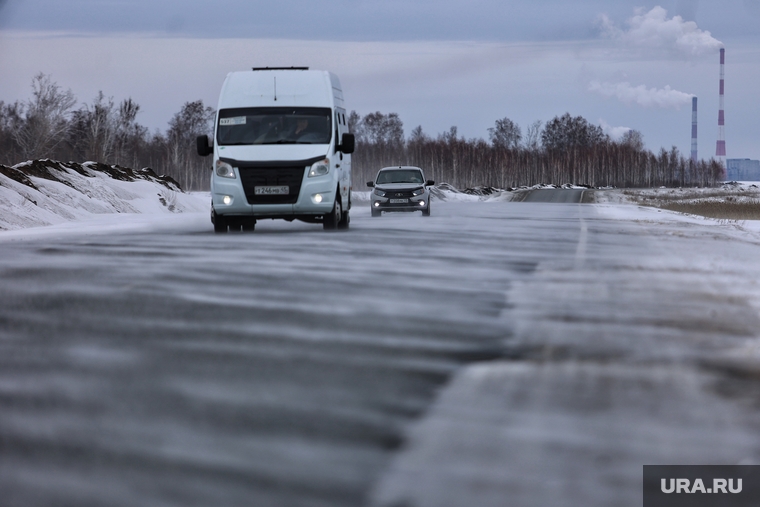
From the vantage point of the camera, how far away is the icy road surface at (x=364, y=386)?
10.9ft

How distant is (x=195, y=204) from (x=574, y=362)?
34613 millimetres

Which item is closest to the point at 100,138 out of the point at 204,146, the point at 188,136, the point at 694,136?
the point at 188,136

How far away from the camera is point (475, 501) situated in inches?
123

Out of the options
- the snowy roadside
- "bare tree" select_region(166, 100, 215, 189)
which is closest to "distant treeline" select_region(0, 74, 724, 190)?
"bare tree" select_region(166, 100, 215, 189)

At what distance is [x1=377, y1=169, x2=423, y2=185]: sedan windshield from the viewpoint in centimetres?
3120

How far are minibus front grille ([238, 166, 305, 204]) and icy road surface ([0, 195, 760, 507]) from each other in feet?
24.9

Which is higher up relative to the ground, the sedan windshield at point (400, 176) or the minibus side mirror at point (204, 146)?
the minibus side mirror at point (204, 146)

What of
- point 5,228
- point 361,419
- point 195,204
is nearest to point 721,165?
point 195,204

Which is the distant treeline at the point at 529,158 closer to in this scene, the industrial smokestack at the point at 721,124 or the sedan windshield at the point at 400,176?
the industrial smokestack at the point at 721,124

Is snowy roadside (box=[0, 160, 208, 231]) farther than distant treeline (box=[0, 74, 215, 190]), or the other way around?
distant treeline (box=[0, 74, 215, 190])

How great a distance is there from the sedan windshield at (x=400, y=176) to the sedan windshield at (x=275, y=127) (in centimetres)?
1322

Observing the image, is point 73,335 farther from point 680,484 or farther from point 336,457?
point 680,484

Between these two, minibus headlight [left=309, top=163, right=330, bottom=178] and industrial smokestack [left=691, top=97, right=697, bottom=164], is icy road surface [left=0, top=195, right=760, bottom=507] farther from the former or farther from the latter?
industrial smokestack [left=691, top=97, right=697, bottom=164]

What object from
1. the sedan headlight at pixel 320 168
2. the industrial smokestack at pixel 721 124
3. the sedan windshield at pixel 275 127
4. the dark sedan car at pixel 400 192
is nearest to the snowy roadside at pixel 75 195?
the sedan windshield at pixel 275 127
